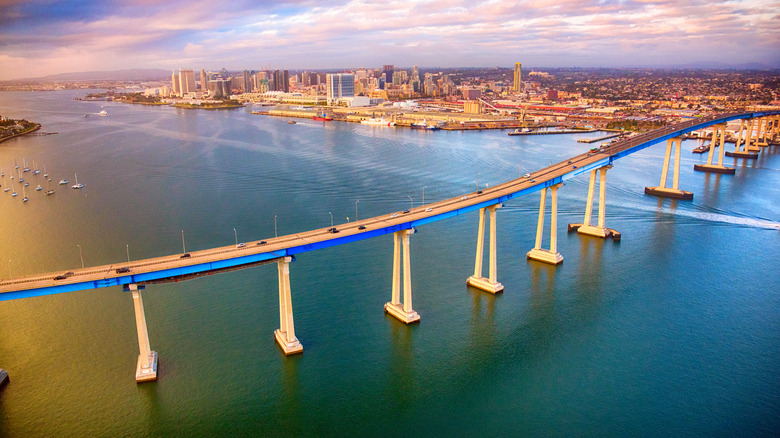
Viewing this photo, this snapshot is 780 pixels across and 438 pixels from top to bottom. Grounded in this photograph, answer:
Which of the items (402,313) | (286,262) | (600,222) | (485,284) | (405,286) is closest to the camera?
(286,262)

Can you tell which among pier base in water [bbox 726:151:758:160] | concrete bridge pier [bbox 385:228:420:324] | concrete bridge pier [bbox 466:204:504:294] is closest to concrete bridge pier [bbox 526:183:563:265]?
concrete bridge pier [bbox 466:204:504:294]

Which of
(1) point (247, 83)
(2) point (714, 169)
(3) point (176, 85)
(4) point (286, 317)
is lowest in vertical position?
(4) point (286, 317)

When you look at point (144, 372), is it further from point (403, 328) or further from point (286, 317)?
point (403, 328)

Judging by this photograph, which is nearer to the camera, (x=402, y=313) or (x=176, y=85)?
(x=402, y=313)

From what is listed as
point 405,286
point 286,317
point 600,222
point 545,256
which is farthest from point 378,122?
point 286,317

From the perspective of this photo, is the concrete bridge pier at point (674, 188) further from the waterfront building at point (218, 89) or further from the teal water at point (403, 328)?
the waterfront building at point (218, 89)

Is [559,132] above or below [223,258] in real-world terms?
above

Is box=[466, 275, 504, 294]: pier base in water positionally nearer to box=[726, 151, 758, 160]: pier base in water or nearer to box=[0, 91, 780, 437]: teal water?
box=[0, 91, 780, 437]: teal water

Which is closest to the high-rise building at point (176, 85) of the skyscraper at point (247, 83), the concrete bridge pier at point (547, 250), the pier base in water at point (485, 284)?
the skyscraper at point (247, 83)
